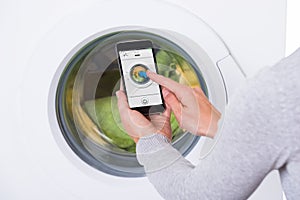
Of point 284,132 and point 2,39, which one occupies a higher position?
point 2,39

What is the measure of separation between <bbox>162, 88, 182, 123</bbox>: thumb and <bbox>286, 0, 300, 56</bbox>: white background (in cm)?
22

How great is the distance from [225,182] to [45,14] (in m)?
A: 0.38

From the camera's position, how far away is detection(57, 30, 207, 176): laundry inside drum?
792 mm

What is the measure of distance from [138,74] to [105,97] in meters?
0.09

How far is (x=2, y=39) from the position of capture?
0.73 meters

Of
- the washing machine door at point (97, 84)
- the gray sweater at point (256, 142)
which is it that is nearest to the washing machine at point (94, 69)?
the washing machine door at point (97, 84)

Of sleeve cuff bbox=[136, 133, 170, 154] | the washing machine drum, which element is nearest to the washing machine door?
the washing machine drum

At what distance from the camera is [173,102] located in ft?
2.56

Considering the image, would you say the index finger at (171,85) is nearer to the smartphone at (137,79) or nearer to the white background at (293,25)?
the smartphone at (137,79)

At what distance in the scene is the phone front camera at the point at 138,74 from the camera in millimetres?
787

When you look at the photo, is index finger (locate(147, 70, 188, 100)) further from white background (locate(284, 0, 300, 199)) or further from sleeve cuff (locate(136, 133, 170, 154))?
white background (locate(284, 0, 300, 199))

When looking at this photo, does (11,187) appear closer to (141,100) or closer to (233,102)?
(141,100)

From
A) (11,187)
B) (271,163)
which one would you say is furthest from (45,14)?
(271,163)

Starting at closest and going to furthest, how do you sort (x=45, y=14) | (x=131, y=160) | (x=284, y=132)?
(x=284, y=132), (x=45, y=14), (x=131, y=160)
